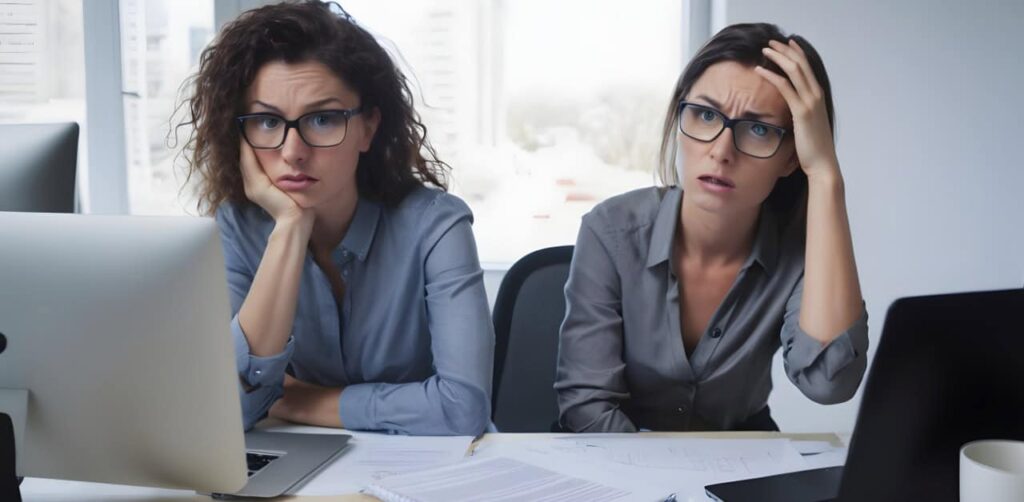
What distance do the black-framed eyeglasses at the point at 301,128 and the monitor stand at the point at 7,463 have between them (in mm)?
727

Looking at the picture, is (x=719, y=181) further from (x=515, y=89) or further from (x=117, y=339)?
(x=515, y=89)

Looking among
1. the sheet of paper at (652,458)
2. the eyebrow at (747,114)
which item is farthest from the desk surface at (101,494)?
the eyebrow at (747,114)

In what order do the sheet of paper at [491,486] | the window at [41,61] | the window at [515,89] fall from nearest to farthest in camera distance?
the sheet of paper at [491,486] < the window at [41,61] < the window at [515,89]

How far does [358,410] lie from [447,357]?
17 centimetres

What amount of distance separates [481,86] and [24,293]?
2.28m

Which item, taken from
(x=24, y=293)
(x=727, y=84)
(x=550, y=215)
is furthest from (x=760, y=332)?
(x=550, y=215)

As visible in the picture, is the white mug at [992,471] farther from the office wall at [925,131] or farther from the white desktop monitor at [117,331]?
the office wall at [925,131]

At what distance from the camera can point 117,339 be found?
3.17ft

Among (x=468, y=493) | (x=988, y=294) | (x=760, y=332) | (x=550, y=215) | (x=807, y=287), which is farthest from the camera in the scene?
(x=550, y=215)

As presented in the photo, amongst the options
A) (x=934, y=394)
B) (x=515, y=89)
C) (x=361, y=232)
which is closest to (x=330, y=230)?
(x=361, y=232)

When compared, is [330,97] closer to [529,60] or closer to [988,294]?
[988,294]

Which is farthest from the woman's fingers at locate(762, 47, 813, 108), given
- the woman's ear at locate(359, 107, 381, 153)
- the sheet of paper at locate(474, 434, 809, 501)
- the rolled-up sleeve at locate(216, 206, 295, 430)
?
the rolled-up sleeve at locate(216, 206, 295, 430)

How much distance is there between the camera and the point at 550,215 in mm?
3178

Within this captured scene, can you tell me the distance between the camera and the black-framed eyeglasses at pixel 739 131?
1.55 m
